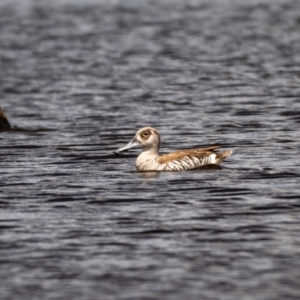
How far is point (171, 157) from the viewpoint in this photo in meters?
16.6

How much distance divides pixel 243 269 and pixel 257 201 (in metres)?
3.24

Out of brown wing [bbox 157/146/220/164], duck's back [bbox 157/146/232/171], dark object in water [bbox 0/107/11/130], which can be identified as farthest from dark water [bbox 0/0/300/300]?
dark object in water [bbox 0/107/11/130]

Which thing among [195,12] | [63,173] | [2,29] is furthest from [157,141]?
[195,12]

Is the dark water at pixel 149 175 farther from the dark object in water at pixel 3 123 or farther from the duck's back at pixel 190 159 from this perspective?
the dark object in water at pixel 3 123

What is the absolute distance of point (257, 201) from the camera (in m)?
14.1

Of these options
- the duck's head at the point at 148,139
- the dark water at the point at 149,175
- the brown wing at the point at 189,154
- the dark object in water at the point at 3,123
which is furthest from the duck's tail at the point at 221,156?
the dark object in water at the point at 3,123

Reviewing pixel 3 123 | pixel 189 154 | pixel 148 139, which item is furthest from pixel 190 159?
pixel 3 123

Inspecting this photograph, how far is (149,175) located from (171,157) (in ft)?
1.55

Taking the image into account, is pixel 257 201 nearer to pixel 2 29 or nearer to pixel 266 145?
pixel 266 145

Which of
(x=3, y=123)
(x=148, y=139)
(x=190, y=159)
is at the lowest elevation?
(x=3, y=123)

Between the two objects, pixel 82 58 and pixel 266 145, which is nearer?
pixel 266 145

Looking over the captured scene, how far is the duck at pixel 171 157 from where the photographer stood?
16500 millimetres

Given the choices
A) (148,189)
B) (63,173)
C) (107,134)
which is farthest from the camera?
(107,134)

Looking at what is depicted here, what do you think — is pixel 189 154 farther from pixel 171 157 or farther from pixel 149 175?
pixel 149 175
